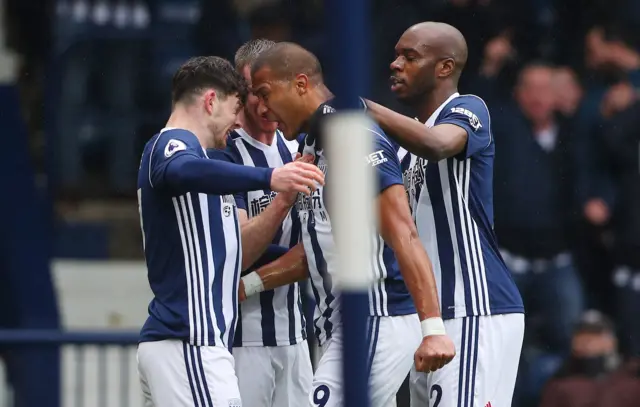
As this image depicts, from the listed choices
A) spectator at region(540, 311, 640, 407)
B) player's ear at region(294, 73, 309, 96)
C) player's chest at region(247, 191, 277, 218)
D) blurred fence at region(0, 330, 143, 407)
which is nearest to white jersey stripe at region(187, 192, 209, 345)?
player's ear at region(294, 73, 309, 96)

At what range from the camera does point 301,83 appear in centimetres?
582

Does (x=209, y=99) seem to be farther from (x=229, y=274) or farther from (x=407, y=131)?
(x=407, y=131)

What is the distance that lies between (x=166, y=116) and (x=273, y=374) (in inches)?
211

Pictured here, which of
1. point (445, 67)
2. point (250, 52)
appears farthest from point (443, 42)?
point (250, 52)

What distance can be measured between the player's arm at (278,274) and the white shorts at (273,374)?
26 cm

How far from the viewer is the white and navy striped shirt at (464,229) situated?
5.84 meters

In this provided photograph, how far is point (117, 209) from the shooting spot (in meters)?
11.8

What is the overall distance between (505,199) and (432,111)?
338 centimetres

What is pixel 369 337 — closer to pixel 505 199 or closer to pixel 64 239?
pixel 505 199

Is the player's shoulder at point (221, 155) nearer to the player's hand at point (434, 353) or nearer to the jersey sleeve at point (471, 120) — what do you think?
the jersey sleeve at point (471, 120)

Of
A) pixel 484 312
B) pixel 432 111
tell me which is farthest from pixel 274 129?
pixel 484 312

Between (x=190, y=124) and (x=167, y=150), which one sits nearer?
(x=167, y=150)

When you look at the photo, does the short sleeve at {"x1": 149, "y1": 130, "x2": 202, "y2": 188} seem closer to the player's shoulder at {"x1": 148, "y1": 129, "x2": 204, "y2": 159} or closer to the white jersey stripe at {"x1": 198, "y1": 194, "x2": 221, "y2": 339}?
the player's shoulder at {"x1": 148, "y1": 129, "x2": 204, "y2": 159}

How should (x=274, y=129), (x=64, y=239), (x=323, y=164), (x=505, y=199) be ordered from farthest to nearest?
1. (x=64, y=239)
2. (x=505, y=199)
3. (x=274, y=129)
4. (x=323, y=164)
